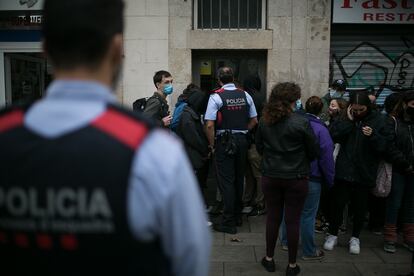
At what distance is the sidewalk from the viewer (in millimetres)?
4621

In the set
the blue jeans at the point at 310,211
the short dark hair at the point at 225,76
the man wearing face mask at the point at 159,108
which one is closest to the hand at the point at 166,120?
the man wearing face mask at the point at 159,108

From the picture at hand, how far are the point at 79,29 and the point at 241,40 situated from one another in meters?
6.97

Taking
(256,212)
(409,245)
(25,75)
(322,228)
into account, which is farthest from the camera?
(25,75)

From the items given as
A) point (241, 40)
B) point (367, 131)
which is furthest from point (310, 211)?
point (241, 40)

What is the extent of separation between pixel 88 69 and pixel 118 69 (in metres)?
0.12

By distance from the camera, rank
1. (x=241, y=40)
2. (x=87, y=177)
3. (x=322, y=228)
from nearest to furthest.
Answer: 1. (x=87, y=177)
2. (x=322, y=228)
3. (x=241, y=40)

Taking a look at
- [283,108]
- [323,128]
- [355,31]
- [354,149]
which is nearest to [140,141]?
[283,108]

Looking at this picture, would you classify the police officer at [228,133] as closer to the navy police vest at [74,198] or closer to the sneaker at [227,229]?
the sneaker at [227,229]

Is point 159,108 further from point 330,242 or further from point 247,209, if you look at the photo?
point 330,242

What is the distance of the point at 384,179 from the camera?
5090 millimetres

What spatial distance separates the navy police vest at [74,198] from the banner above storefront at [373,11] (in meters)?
7.58

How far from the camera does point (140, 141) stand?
1.27 metres

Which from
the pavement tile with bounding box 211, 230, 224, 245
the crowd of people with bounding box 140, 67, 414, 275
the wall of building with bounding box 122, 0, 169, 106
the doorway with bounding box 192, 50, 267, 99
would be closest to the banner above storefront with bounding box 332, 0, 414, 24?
the doorway with bounding box 192, 50, 267, 99

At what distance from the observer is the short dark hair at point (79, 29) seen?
51.0 inches
